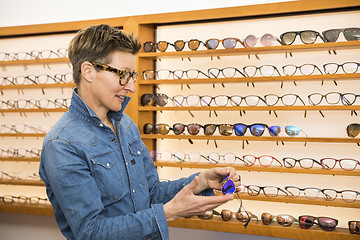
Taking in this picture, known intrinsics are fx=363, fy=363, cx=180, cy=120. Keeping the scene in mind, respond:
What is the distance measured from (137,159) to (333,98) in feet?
6.60

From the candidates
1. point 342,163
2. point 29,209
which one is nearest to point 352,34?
point 342,163

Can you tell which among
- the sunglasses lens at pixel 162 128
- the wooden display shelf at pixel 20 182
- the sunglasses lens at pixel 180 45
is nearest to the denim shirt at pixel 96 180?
the sunglasses lens at pixel 162 128

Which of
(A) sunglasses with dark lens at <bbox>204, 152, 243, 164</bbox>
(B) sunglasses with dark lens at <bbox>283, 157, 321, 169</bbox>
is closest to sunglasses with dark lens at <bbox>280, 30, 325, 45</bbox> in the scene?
(B) sunglasses with dark lens at <bbox>283, 157, 321, 169</bbox>

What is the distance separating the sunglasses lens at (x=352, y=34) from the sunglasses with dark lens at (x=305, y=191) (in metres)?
1.23

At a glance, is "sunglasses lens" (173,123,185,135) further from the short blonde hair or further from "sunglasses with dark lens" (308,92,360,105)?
the short blonde hair

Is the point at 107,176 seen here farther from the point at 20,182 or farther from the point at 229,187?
the point at 20,182

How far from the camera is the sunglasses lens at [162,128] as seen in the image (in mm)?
3371

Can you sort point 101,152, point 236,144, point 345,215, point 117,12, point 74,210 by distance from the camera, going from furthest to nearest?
point 117,12, point 236,144, point 345,215, point 101,152, point 74,210

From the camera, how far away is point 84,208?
1.33m

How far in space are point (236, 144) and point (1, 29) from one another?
2.81 meters

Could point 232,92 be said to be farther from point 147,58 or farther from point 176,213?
point 176,213

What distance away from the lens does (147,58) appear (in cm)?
352

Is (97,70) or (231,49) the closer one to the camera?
(97,70)

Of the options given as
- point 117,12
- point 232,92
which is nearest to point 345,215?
point 232,92
